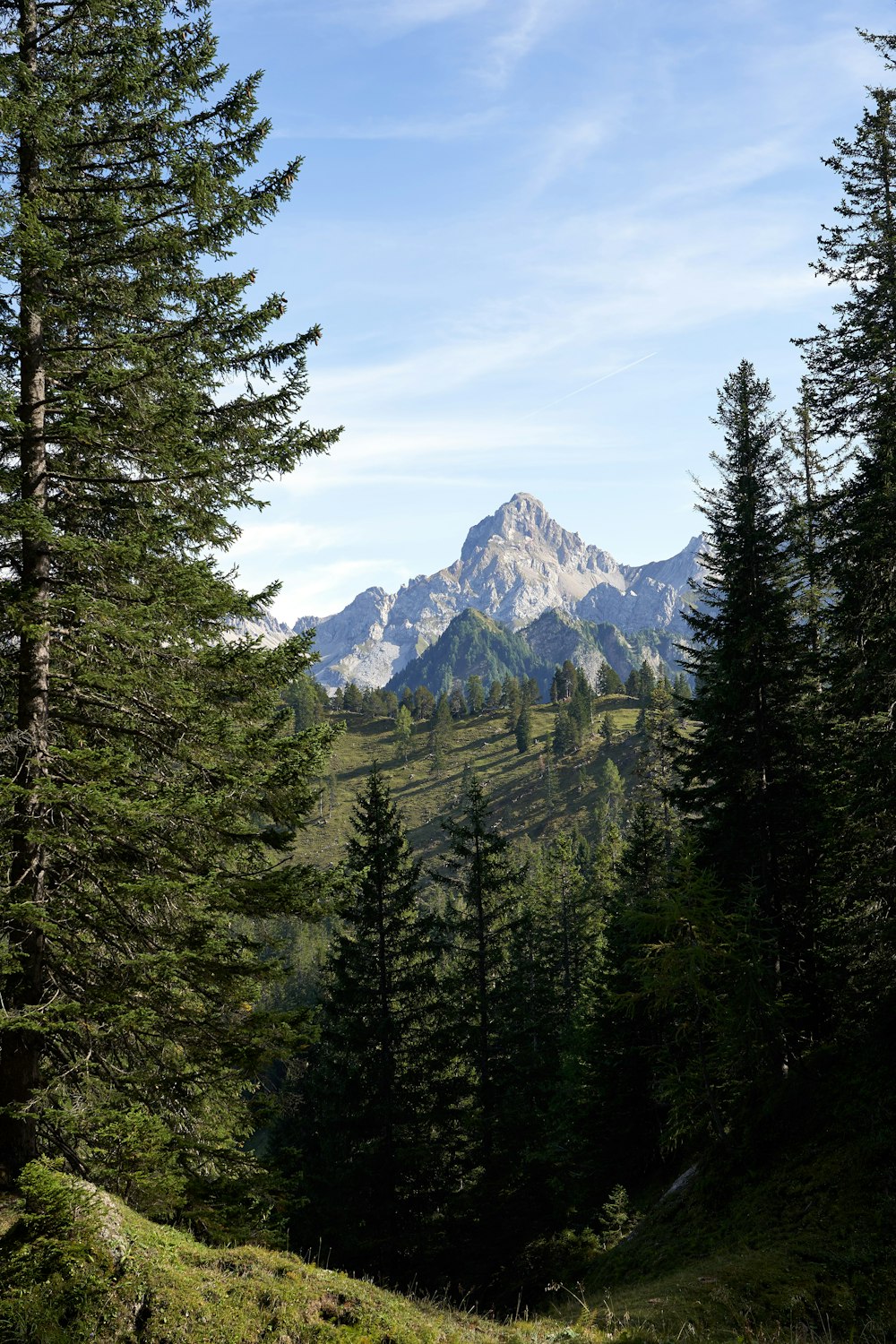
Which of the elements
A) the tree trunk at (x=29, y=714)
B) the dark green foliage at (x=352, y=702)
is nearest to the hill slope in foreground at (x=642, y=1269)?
the tree trunk at (x=29, y=714)

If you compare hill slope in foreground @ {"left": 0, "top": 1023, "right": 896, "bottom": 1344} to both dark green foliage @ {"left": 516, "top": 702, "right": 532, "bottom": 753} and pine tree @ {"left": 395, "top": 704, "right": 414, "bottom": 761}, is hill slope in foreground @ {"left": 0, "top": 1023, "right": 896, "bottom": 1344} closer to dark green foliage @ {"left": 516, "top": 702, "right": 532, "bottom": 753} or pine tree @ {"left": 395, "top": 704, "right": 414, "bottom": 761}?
dark green foliage @ {"left": 516, "top": 702, "right": 532, "bottom": 753}

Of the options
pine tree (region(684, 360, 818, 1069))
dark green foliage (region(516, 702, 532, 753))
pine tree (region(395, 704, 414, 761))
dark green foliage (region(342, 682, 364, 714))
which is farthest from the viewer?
dark green foliage (region(342, 682, 364, 714))

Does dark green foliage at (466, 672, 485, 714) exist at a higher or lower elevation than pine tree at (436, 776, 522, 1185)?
higher

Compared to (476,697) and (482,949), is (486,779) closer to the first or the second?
(476,697)

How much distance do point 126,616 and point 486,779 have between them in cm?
14153

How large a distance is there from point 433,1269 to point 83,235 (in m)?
24.5

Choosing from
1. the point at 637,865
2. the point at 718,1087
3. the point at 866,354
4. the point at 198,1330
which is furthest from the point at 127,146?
the point at 637,865

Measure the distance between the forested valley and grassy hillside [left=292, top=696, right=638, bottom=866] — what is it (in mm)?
97181

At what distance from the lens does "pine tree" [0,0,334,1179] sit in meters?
7.17

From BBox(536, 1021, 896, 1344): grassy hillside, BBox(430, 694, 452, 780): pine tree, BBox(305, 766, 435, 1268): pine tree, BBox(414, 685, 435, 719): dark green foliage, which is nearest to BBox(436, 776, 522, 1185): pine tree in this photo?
BBox(305, 766, 435, 1268): pine tree

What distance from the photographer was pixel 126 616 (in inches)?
287

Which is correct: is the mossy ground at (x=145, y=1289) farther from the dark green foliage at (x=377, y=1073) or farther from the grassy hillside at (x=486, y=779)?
the grassy hillside at (x=486, y=779)

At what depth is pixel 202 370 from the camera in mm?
8734

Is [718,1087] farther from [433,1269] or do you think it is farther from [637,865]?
[637,865]
